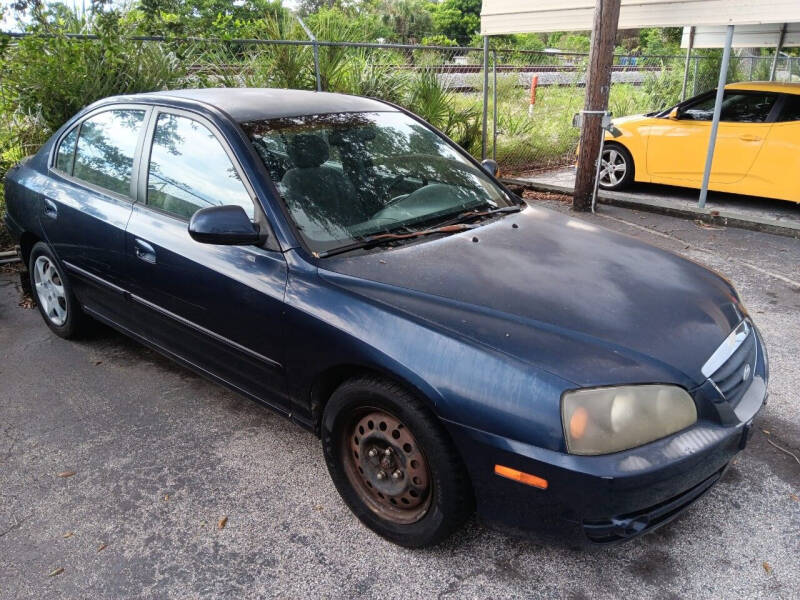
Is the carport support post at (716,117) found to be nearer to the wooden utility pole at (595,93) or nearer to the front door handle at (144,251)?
the wooden utility pole at (595,93)

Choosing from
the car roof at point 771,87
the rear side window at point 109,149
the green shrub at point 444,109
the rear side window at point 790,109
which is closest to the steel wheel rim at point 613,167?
the car roof at point 771,87

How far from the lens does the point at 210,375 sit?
327cm

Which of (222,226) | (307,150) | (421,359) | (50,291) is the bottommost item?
(50,291)

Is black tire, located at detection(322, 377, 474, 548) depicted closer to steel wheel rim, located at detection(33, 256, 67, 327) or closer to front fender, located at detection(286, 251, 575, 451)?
front fender, located at detection(286, 251, 575, 451)

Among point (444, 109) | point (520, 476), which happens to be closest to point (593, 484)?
point (520, 476)

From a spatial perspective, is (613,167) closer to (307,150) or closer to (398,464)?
(307,150)

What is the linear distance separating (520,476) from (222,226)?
152 cm

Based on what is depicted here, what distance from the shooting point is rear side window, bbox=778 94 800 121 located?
24.8 feet

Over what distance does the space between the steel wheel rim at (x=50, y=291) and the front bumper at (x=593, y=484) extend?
131 inches

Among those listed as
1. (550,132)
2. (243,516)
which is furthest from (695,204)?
(243,516)

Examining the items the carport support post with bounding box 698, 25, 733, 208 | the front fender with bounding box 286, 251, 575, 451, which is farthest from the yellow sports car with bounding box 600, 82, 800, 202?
the front fender with bounding box 286, 251, 575, 451

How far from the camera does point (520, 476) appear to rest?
2.11 metres

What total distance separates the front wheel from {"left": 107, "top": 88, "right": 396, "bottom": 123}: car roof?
6.40m

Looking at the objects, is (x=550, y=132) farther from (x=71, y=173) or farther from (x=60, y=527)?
(x=60, y=527)
